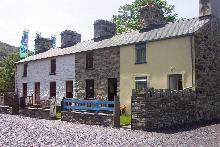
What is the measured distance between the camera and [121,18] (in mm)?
45250

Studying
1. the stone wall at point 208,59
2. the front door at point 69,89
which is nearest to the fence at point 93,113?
the stone wall at point 208,59

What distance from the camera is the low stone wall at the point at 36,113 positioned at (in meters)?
20.4

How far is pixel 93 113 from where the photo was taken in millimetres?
17000

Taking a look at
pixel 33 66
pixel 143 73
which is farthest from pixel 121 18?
pixel 143 73

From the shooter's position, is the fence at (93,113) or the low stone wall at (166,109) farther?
the fence at (93,113)

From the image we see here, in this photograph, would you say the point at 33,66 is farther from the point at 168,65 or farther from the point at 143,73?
the point at 168,65

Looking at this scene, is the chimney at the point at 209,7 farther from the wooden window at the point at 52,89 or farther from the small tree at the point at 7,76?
the small tree at the point at 7,76

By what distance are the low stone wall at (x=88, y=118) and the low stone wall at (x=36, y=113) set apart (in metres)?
2.09

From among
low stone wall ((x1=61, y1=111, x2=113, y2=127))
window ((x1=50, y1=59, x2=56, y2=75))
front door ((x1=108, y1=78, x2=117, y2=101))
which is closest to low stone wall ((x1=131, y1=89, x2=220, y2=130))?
low stone wall ((x1=61, y1=111, x2=113, y2=127))

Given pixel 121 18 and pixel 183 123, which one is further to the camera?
pixel 121 18

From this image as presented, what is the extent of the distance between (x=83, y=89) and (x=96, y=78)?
1874mm

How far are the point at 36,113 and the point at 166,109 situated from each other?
1023 centimetres

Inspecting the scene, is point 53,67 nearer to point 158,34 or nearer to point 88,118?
point 158,34

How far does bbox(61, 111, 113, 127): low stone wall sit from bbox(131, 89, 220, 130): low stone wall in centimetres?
186
